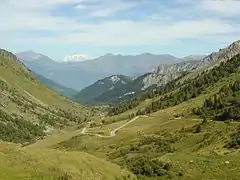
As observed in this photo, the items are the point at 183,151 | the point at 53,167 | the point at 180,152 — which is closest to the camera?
the point at 53,167

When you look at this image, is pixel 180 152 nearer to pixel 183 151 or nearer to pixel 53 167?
pixel 183 151

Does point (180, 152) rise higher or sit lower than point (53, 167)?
lower

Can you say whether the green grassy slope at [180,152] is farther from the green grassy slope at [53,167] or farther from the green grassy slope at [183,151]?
the green grassy slope at [53,167]

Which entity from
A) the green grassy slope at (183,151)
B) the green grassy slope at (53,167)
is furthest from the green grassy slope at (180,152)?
the green grassy slope at (53,167)

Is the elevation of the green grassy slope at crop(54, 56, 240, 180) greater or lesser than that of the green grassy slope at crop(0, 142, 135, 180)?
lesser

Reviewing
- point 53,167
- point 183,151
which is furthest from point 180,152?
point 53,167

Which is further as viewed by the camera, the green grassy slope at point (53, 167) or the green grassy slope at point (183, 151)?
the green grassy slope at point (183, 151)

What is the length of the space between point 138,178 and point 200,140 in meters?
53.4

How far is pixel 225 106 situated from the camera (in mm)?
190750

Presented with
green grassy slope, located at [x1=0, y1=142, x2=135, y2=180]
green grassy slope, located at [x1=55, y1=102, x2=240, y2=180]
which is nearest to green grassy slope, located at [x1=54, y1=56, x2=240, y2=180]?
green grassy slope, located at [x1=55, y1=102, x2=240, y2=180]

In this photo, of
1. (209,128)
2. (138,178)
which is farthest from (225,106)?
(138,178)

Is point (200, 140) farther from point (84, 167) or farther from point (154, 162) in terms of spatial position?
point (84, 167)

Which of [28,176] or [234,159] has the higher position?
[28,176]

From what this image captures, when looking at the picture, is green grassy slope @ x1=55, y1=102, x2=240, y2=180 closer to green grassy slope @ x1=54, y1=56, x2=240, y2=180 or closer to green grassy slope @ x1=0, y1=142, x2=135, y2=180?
green grassy slope @ x1=54, y1=56, x2=240, y2=180
